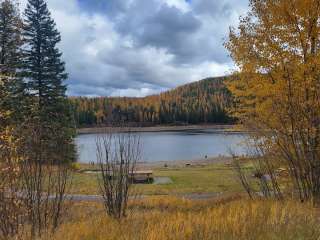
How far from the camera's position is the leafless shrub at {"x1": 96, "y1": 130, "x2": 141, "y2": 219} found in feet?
24.0

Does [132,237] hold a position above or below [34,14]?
below

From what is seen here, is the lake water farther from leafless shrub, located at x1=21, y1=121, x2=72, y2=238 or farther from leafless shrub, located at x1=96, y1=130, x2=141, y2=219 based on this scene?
leafless shrub, located at x1=21, y1=121, x2=72, y2=238

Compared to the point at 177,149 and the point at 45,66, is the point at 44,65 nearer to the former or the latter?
the point at 45,66

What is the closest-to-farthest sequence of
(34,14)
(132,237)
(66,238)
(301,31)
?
(132,237) → (66,238) → (301,31) → (34,14)

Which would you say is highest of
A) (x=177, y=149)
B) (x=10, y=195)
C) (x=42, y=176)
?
(x=42, y=176)

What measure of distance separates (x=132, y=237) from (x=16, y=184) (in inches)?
101

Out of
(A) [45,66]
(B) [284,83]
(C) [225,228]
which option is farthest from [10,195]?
(A) [45,66]

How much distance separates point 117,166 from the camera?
745 centimetres

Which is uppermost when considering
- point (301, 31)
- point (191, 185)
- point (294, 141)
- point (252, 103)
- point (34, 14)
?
point (34, 14)

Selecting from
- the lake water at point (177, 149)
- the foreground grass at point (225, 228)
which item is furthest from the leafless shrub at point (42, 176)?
the lake water at point (177, 149)

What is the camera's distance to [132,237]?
15.4 feet

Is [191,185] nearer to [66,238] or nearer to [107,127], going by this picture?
[107,127]

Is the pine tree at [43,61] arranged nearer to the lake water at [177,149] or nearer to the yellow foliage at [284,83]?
the lake water at [177,149]

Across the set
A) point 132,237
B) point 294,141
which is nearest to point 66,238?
point 132,237
